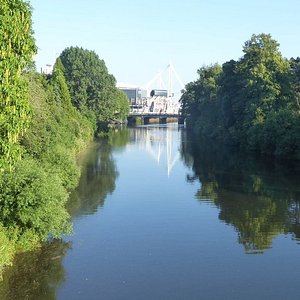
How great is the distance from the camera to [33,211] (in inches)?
786

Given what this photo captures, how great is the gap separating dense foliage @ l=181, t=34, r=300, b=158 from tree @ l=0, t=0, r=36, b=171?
40.0 metres

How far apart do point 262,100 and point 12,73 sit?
48.5m

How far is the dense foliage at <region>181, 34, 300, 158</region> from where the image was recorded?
53656mm

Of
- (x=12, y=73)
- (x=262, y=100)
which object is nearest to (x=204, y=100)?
(x=262, y=100)

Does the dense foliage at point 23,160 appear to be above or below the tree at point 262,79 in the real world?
below

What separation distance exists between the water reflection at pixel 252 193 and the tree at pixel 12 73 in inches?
495

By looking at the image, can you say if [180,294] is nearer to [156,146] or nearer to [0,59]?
[0,59]

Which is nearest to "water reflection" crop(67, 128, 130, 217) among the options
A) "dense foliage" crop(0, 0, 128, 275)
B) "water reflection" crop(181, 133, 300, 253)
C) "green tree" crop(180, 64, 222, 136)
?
"dense foliage" crop(0, 0, 128, 275)

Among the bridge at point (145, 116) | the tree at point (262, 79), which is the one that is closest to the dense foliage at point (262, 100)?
the tree at point (262, 79)

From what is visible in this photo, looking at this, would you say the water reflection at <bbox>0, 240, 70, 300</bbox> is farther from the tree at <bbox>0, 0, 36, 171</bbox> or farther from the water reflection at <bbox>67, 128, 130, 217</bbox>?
the water reflection at <bbox>67, 128, 130, 217</bbox>

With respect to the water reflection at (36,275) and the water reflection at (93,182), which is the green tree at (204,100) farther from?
the water reflection at (36,275)

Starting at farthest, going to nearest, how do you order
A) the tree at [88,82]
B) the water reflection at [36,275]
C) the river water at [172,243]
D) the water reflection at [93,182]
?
the tree at [88,82], the water reflection at [93,182], the river water at [172,243], the water reflection at [36,275]

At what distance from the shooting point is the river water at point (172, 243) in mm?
18000

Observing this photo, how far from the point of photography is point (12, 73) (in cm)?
1476
